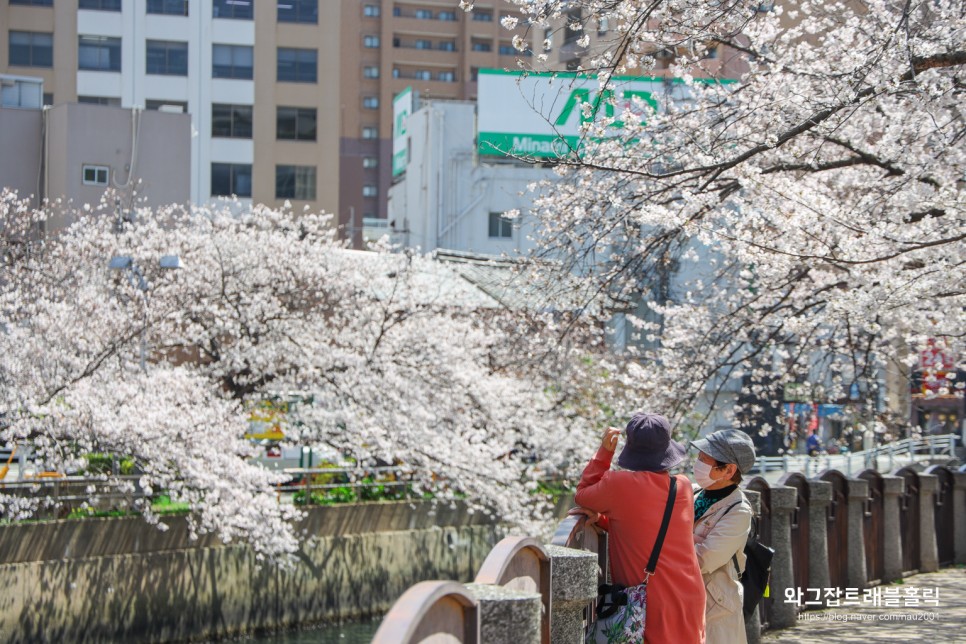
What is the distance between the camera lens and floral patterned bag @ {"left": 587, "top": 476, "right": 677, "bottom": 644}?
17.4ft

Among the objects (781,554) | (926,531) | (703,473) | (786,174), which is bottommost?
(926,531)

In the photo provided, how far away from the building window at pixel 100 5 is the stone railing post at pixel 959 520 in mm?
40834

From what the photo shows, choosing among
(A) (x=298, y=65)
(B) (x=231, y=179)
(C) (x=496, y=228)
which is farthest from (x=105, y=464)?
(A) (x=298, y=65)

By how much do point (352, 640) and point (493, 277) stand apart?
11.2 metres

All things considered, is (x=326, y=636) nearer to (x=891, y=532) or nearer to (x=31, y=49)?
(x=891, y=532)

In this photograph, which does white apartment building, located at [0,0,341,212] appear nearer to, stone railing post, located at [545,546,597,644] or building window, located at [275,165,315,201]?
building window, located at [275,165,315,201]

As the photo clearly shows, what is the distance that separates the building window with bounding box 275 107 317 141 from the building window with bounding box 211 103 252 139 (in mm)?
1186

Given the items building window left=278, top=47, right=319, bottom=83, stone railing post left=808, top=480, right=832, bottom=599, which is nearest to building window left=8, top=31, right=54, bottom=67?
building window left=278, top=47, right=319, bottom=83

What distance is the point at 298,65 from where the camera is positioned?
160 feet

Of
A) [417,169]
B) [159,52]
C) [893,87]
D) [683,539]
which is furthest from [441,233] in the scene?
[683,539]

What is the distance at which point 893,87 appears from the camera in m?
8.45

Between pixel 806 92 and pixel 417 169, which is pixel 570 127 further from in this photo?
pixel 806 92

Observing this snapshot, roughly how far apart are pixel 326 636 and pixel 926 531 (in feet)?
42.5

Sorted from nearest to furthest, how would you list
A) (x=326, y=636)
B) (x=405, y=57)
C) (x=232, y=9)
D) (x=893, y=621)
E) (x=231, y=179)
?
(x=893, y=621), (x=326, y=636), (x=232, y=9), (x=231, y=179), (x=405, y=57)
